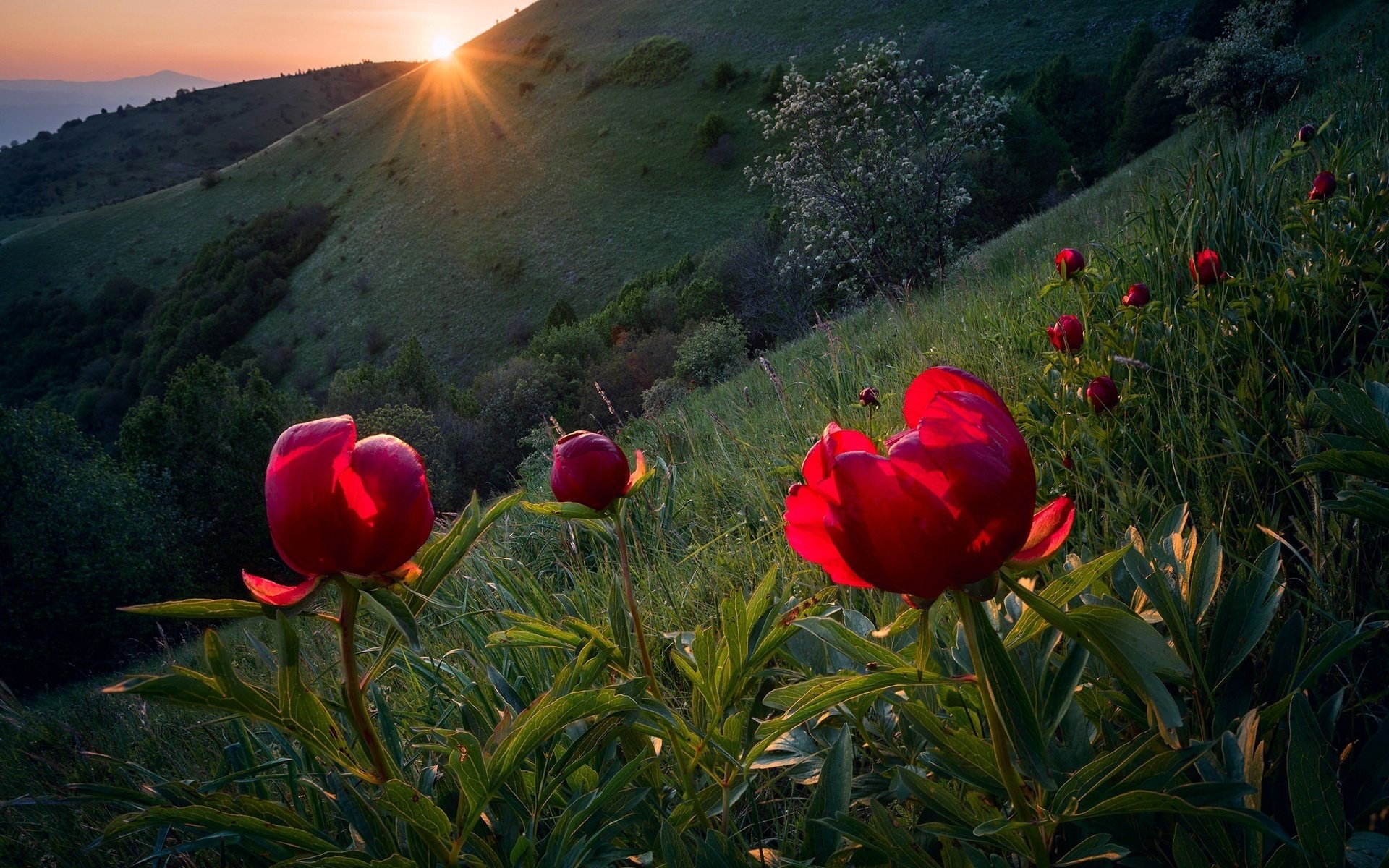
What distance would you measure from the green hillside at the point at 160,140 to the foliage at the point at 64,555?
52035 mm

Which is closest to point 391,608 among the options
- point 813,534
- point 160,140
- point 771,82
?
point 813,534

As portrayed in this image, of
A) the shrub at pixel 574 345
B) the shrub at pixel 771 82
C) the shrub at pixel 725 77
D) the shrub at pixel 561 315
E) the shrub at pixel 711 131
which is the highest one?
the shrub at pixel 725 77

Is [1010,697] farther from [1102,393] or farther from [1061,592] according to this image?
[1102,393]

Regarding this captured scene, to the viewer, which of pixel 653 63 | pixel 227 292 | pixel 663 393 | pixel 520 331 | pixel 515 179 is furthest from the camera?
pixel 227 292

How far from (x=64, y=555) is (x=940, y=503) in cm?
1888

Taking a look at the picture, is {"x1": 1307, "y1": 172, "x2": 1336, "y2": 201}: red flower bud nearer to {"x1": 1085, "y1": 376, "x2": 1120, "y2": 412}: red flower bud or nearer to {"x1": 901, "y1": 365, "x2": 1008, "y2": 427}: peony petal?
{"x1": 1085, "y1": 376, "x2": 1120, "y2": 412}: red flower bud

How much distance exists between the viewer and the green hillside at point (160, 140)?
5747cm

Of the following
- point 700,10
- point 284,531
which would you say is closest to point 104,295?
point 700,10

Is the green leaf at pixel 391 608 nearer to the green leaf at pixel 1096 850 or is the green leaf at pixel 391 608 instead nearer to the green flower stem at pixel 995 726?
the green flower stem at pixel 995 726

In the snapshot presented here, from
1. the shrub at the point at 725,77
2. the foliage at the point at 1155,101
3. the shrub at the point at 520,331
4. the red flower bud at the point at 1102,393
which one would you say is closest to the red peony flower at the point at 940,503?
the red flower bud at the point at 1102,393

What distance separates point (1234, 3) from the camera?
23.5 m

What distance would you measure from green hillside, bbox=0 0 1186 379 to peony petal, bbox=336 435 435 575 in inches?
1103

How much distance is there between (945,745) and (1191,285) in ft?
6.34

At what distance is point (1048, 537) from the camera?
623 mm
